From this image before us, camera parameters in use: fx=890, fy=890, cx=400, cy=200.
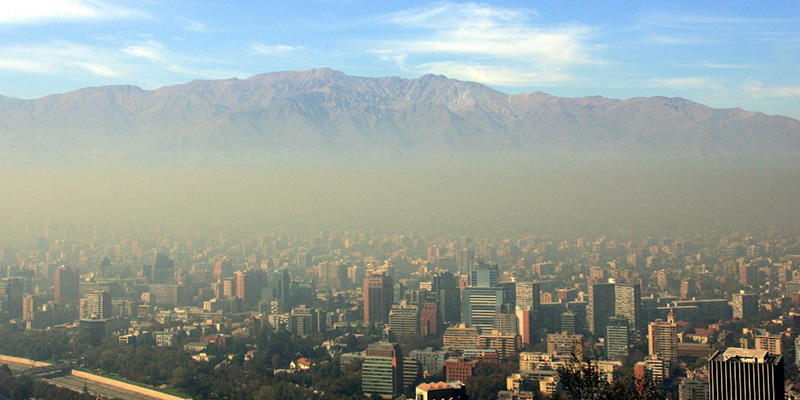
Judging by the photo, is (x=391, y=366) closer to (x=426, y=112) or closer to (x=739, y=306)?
(x=739, y=306)

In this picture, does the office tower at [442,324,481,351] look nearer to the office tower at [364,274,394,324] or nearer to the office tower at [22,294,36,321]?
the office tower at [364,274,394,324]

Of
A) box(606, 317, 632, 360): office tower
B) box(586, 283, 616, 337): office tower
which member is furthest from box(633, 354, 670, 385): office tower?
box(586, 283, 616, 337): office tower

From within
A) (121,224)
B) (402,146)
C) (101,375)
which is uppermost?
(402,146)

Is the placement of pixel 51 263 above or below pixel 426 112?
below

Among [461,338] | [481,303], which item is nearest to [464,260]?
[481,303]

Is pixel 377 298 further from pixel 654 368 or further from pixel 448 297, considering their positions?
pixel 654 368

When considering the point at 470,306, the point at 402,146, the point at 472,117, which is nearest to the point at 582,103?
the point at 472,117

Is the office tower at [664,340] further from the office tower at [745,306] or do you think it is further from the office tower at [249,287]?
the office tower at [249,287]

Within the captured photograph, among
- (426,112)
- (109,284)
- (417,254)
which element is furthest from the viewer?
(426,112)
